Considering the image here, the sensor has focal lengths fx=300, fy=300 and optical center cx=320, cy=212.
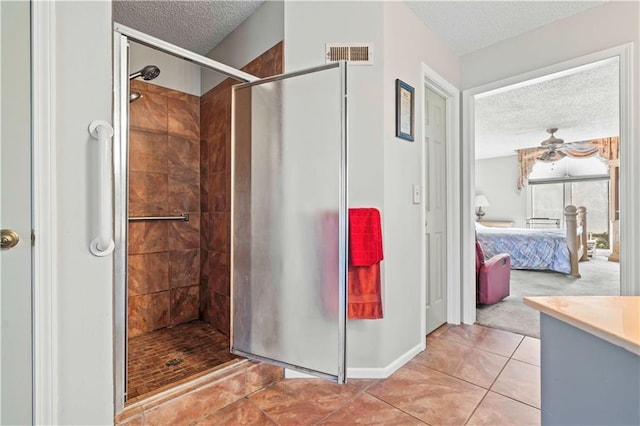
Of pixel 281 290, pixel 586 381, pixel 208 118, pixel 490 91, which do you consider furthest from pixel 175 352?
pixel 490 91

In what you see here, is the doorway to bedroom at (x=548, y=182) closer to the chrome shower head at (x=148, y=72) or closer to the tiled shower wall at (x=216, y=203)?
the tiled shower wall at (x=216, y=203)

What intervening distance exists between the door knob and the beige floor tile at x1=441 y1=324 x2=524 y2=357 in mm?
2622

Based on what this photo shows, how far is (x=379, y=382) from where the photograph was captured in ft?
5.86

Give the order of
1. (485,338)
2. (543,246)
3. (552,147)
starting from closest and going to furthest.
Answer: (485,338), (543,246), (552,147)

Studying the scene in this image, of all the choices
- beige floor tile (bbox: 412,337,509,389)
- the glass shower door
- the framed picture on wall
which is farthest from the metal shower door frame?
beige floor tile (bbox: 412,337,509,389)

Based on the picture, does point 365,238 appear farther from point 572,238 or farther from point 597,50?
point 572,238

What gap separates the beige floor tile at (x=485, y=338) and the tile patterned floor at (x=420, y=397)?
0.31ft

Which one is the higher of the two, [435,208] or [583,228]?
Answer: [435,208]

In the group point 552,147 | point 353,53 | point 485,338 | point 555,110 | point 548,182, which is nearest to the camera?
point 353,53

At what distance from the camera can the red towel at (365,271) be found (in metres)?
1.68

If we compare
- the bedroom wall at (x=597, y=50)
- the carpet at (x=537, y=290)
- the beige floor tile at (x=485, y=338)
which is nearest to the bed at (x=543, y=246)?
the carpet at (x=537, y=290)

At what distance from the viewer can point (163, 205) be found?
8.41ft

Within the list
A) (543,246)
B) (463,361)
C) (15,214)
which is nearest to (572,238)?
(543,246)

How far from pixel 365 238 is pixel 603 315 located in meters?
1.05
